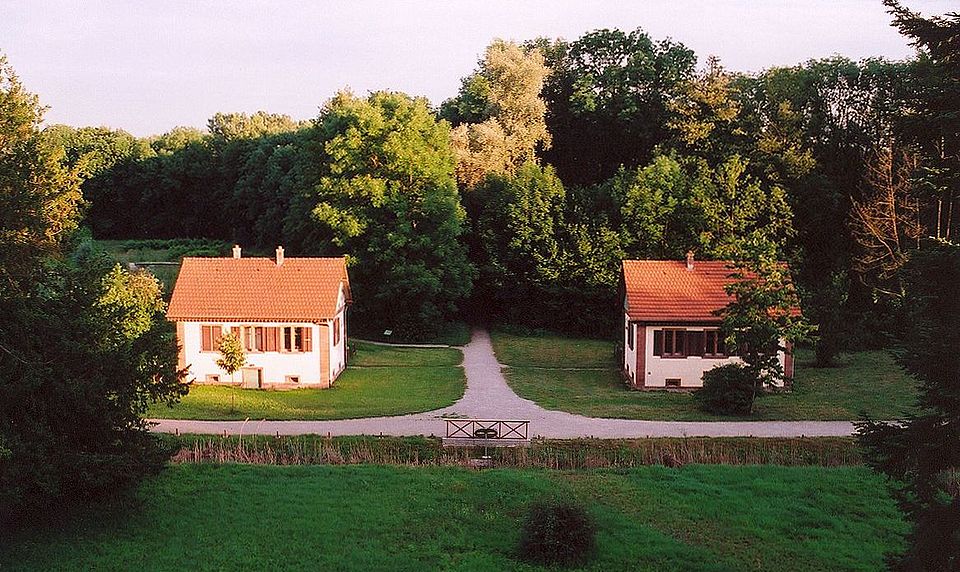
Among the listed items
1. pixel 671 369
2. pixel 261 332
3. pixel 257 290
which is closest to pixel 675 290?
pixel 671 369

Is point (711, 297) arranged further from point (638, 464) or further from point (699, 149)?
point (699, 149)

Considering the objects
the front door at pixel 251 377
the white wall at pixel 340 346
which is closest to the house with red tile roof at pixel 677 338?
the white wall at pixel 340 346

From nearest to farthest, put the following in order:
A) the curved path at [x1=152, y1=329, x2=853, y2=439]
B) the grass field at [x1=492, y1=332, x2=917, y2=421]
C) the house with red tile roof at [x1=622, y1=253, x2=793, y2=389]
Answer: the curved path at [x1=152, y1=329, x2=853, y2=439], the grass field at [x1=492, y1=332, x2=917, y2=421], the house with red tile roof at [x1=622, y1=253, x2=793, y2=389]

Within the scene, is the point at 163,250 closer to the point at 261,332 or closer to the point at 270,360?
the point at 261,332

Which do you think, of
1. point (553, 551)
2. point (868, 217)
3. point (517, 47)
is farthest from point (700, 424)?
point (517, 47)

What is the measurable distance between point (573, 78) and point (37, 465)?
160 ft

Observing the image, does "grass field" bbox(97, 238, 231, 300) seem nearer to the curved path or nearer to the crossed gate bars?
the curved path

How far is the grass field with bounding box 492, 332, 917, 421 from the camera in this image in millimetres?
27969

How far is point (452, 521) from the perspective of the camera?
17953mm

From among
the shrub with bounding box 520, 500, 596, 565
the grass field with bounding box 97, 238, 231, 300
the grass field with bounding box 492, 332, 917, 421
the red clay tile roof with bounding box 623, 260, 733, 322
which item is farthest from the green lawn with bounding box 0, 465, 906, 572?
the grass field with bounding box 97, 238, 231, 300

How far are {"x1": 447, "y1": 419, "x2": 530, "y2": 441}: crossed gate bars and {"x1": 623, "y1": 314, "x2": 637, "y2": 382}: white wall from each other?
30.9 feet

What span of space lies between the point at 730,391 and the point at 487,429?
894cm

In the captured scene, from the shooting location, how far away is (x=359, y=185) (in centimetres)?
4547

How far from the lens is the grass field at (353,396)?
89.8 feet
